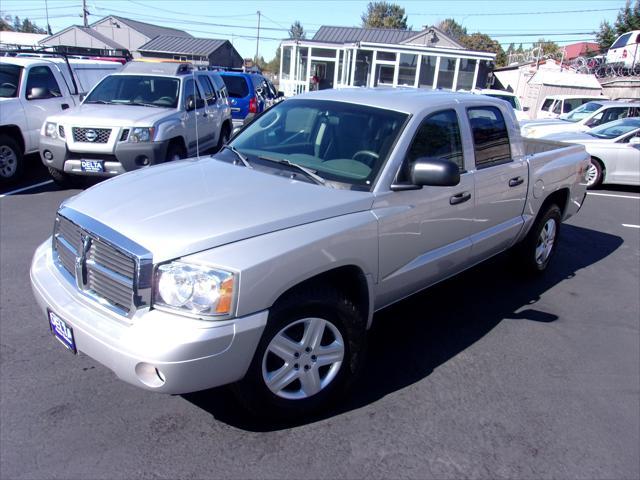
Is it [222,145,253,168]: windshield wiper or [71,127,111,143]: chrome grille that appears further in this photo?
[71,127,111,143]: chrome grille

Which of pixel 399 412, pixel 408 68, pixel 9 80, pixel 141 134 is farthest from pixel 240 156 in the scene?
pixel 408 68

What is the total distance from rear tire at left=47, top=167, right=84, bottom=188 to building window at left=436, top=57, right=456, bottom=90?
1150 inches

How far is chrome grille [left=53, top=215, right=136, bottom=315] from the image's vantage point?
2.60 metres

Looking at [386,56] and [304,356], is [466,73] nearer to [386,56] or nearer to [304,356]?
[386,56]

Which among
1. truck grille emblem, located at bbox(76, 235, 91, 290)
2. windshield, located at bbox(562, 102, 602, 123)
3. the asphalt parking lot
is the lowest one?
the asphalt parking lot

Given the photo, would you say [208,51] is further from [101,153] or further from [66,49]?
[101,153]

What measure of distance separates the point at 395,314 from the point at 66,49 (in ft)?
36.9

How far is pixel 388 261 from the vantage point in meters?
3.37

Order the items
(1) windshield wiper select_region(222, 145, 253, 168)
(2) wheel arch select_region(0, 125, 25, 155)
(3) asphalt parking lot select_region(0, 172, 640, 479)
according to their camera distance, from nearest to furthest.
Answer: (3) asphalt parking lot select_region(0, 172, 640, 479)
(1) windshield wiper select_region(222, 145, 253, 168)
(2) wheel arch select_region(0, 125, 25, 155)

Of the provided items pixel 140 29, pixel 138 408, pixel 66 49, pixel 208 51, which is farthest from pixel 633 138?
pixel 140 29

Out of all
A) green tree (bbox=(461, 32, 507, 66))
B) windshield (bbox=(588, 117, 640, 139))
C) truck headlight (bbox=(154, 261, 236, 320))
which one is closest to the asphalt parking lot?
truck headlight (bbox=(154, 261, 236, 320))

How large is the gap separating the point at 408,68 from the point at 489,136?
31551 mm

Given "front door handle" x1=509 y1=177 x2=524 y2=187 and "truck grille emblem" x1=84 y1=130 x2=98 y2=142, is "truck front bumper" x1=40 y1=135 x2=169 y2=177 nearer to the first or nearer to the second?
"truck grille emblem" x1=84 y1=130 x2=98 y2=142

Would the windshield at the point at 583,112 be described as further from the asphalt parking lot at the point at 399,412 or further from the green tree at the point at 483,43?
the green tree at the point at 483,43
